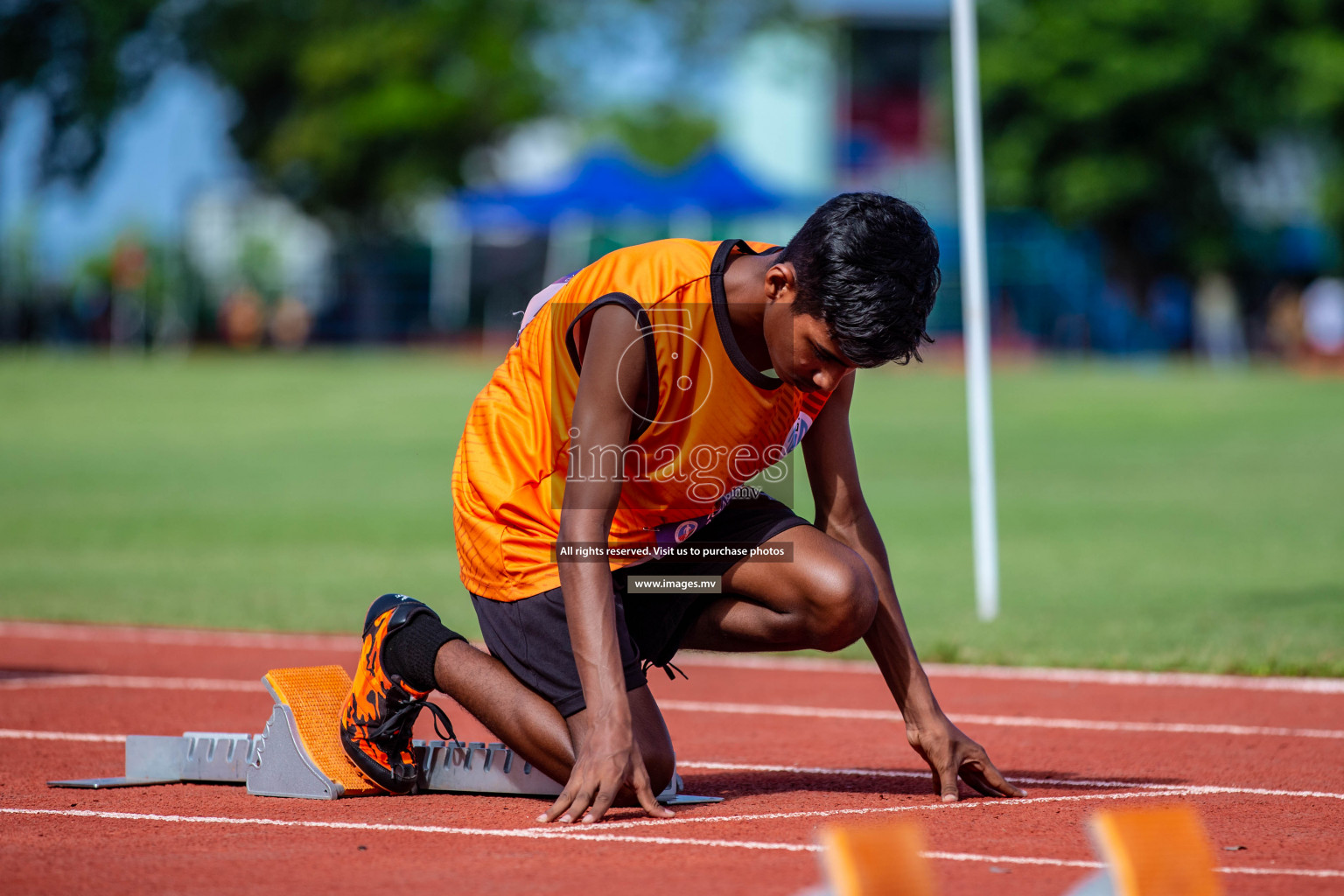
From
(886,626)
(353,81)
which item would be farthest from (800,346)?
(353,81)

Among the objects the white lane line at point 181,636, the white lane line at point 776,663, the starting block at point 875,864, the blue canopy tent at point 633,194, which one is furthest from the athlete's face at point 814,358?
the blue canopy tent at point 633,194

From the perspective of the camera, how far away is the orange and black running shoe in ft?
15.5

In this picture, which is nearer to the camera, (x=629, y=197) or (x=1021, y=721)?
(x=1021, y=721)

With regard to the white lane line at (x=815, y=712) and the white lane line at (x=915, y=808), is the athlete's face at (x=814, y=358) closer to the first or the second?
the white lane line at (x=915, y=808)

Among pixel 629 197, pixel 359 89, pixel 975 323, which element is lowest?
pixel 975 323

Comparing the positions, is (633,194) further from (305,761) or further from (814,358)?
(814,358)

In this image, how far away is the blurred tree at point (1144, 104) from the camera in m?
41.2

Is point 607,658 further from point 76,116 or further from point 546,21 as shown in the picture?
point 546,21

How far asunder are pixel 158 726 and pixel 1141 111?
39871 millimetres

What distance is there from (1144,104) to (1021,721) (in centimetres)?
3849

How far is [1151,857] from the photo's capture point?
3.04 meters

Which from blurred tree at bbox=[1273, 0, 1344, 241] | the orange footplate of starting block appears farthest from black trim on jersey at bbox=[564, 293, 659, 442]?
blurred tree at bbox=[1273, 0, 1344, 241]

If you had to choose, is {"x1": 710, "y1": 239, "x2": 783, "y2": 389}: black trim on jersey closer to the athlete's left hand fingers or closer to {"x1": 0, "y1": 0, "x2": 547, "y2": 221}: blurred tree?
the athlete's left hand fingers

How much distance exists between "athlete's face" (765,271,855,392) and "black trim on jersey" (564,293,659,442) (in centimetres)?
31
